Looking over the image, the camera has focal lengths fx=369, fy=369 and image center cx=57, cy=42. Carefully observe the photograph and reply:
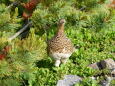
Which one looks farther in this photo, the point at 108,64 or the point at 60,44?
the point at 108,64

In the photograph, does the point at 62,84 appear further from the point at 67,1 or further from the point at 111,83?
the point at 67,1

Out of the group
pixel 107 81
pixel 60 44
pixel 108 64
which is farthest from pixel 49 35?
pixel 107 81

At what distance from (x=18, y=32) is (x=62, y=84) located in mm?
1668

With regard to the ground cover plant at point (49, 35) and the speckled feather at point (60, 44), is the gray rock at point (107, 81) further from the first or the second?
the speckled feather at point (60, 44)

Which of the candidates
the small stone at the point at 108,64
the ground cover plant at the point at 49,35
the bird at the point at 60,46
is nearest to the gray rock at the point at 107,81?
the ground cover plant at the point at 49,35

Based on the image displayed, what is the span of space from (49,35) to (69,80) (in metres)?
1.57

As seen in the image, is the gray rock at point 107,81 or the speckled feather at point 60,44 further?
the speckled feather at point 60,44

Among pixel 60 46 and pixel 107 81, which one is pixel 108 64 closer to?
pixel 107 81

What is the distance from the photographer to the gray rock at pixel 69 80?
595 cm

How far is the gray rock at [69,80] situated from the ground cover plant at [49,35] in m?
0.11

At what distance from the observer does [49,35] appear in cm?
736

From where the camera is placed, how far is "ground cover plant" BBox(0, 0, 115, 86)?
4863mm

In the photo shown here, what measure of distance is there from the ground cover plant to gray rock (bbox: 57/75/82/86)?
108 millimetres

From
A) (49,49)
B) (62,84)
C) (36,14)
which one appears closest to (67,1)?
(36,14)
